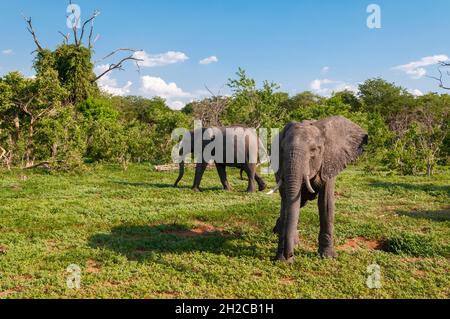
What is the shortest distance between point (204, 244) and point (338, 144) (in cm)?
323

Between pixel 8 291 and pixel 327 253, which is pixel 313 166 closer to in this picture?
pixel 327 253

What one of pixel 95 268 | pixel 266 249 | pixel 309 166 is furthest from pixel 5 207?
pixel 309 166

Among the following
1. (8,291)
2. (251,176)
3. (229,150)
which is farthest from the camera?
(229,150)

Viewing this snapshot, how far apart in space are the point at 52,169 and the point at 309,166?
46.3ft

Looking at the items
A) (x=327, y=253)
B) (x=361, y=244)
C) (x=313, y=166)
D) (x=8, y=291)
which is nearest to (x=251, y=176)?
(x=361, y=244)

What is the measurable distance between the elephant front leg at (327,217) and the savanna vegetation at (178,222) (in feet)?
0.78

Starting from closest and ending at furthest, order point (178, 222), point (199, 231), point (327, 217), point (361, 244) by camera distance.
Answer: point (327, 217) → point (361, 244) → point (199, 231) → point (178, 222)

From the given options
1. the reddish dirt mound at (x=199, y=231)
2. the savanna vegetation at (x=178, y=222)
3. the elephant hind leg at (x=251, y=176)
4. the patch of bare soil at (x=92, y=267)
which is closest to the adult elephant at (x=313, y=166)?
the savanna vegetation at (x=178, y=222)

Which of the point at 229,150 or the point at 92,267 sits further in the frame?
the point at 229,150

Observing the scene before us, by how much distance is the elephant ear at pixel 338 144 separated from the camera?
7.26 meters

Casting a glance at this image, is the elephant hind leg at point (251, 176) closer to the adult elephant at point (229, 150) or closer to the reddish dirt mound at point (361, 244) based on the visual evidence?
the adult elephant at point (229, 150)

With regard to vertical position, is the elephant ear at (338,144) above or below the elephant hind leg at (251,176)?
above

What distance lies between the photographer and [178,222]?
9.98 metres

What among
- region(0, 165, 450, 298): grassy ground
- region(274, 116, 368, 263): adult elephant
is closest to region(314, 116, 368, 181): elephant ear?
region(274, 116, 368, 263): adult elephant
